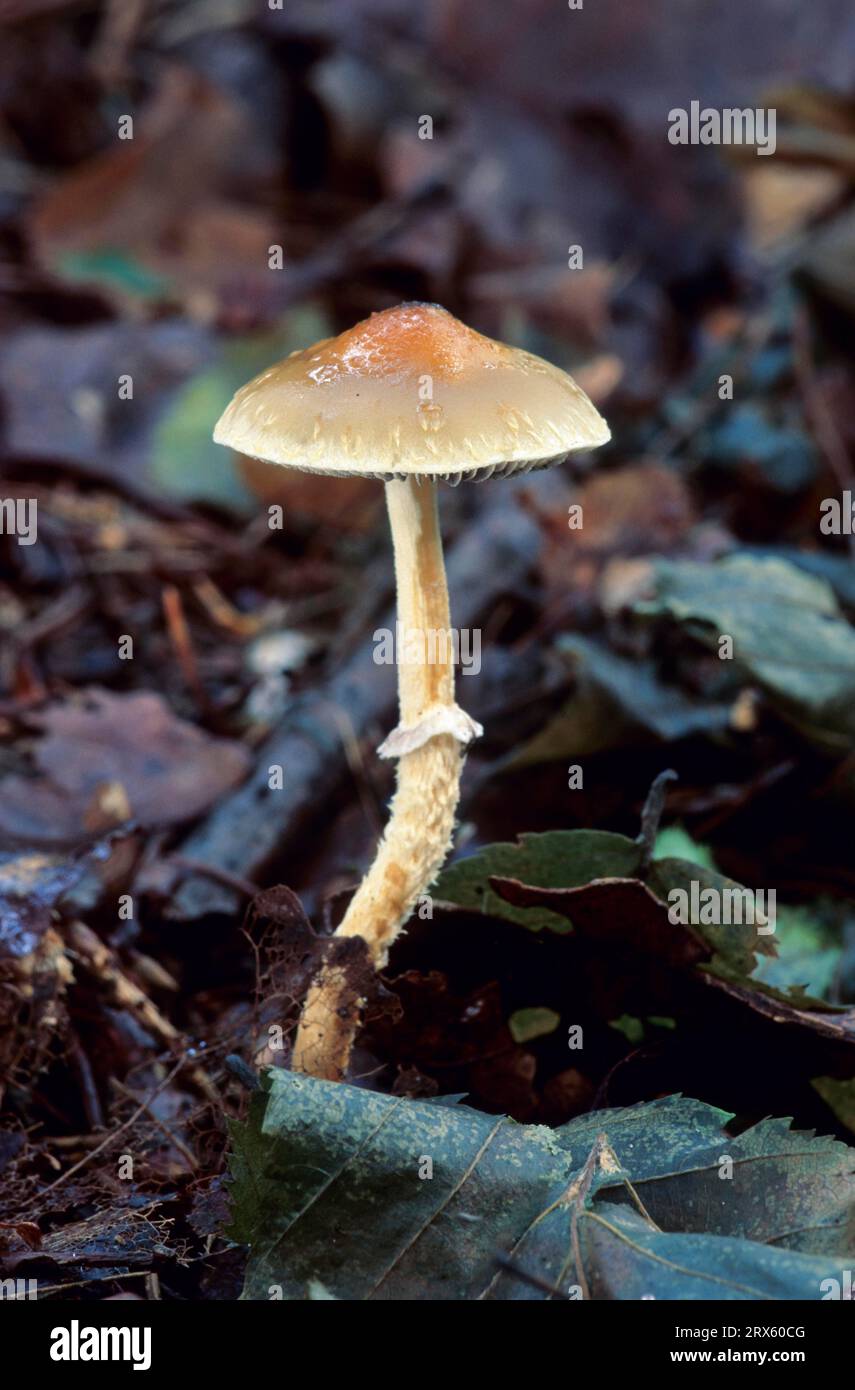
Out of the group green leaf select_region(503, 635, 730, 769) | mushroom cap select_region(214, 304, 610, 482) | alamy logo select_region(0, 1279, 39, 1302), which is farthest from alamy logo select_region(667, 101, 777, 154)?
alamy logo select_region(0, 1279, 39, 1302)

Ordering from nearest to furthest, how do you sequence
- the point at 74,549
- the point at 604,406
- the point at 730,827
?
the point at 730,827, the point at 74,549, the point at 604,406

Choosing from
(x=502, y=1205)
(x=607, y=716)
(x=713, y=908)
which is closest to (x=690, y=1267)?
(x=502, y=1205)

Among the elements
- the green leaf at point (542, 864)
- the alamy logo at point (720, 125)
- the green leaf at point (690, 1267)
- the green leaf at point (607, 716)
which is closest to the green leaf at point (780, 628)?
the green leaf at point (607, 716)

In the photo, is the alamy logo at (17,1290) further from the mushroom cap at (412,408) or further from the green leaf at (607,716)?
the green leaf at (607,716)

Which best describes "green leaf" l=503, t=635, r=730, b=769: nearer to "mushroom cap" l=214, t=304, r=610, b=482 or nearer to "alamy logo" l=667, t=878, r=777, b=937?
"alamy logo" l=667, t=878, r=777, b=937

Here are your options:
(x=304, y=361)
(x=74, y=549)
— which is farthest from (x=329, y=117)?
(x=304, y=361)

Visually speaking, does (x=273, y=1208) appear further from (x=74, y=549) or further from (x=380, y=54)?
(x=380, y=54)
